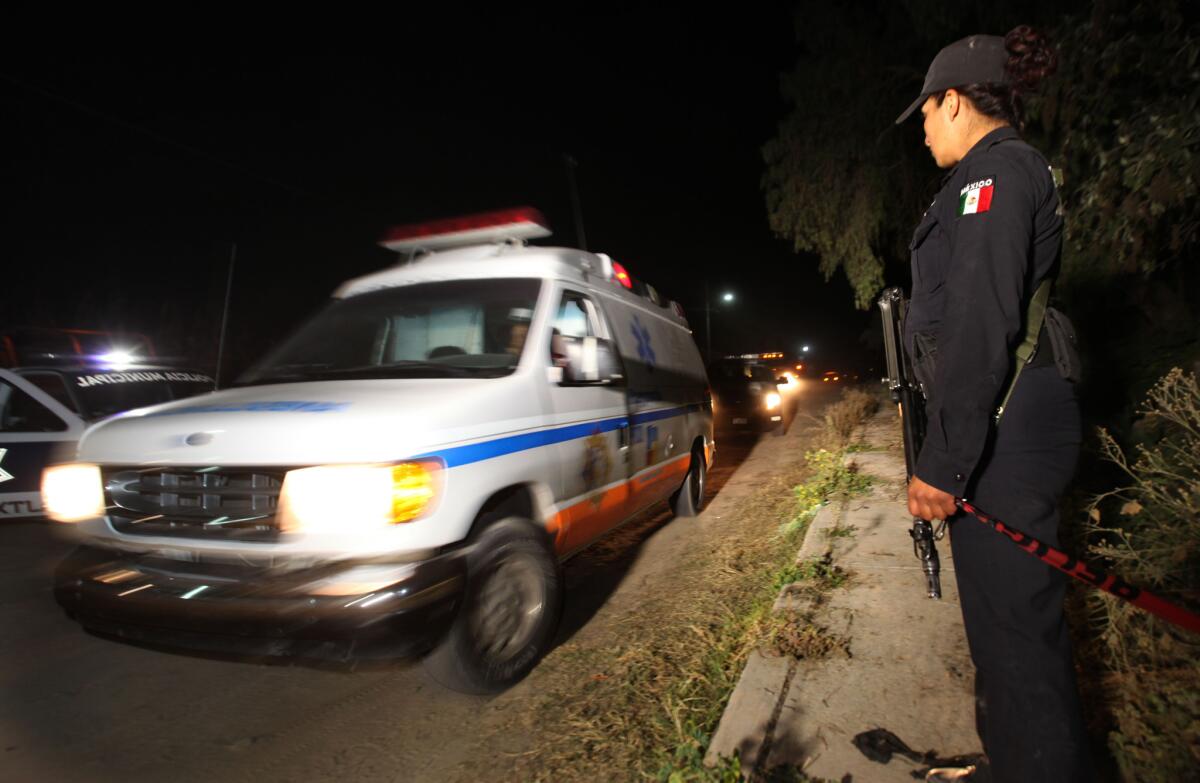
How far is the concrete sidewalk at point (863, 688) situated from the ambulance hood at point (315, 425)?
153cm

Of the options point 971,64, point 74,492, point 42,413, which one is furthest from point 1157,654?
point 42,413

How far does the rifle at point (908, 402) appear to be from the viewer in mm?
2111

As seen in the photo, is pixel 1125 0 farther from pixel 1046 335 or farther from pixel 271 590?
pixel 271 590

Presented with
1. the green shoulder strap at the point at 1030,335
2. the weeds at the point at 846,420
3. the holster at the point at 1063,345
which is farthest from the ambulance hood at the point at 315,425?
the weeds at the point at 846,420

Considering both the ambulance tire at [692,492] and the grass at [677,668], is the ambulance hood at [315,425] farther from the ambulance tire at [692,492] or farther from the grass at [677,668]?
the ambulance tire at [692,492]

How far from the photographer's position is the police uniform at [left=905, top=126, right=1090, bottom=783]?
158 cm

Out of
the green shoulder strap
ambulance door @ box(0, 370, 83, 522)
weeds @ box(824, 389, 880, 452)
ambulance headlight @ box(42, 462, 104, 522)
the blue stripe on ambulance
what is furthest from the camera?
weeds @ box(824, 389, 880, 452)

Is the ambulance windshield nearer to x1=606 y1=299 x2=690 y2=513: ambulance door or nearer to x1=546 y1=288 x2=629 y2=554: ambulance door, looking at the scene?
x1=546 y1=288 x2=629 y2=554: ambulance door

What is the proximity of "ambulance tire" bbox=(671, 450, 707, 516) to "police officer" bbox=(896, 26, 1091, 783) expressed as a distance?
14.0 feet

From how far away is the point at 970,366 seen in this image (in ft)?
5.17

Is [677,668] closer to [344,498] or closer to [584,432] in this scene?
[584,432]

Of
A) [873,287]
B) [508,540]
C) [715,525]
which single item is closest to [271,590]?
[508,540]

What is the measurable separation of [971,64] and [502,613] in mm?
2667

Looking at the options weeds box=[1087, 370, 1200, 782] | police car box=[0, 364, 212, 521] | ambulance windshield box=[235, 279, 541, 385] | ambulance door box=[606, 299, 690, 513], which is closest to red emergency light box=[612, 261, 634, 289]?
ambulance door box=[606, 299, 690, 513]
